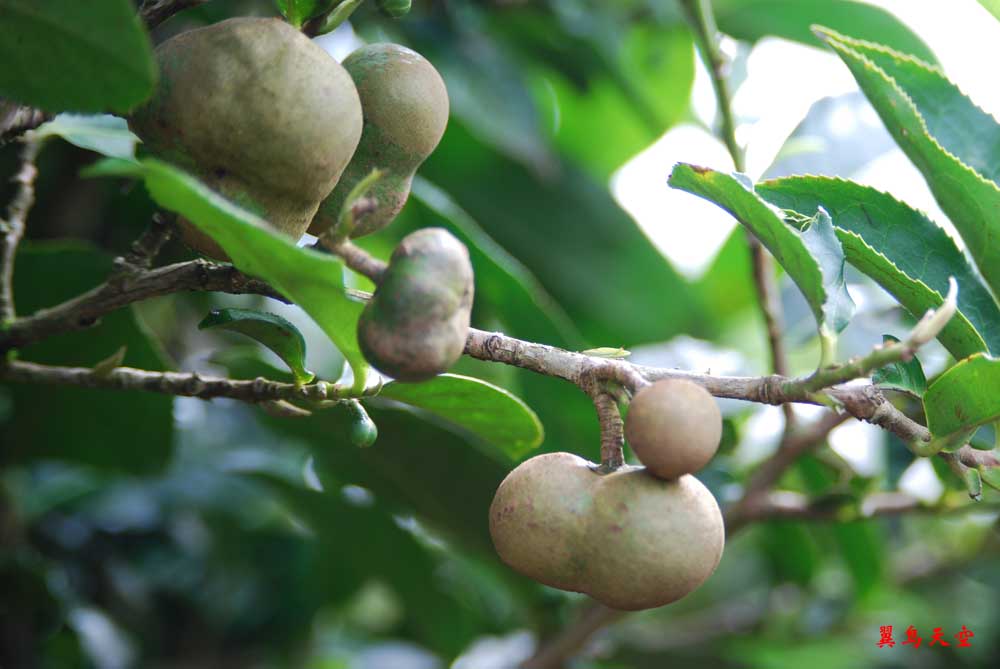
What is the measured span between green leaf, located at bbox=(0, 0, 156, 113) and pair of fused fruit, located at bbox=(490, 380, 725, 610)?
36cm

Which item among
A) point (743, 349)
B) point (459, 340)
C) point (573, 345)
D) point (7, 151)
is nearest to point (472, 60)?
point (573, 345)

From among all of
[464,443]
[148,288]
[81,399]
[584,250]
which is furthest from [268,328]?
[584,250]

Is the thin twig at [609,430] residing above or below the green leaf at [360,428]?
above

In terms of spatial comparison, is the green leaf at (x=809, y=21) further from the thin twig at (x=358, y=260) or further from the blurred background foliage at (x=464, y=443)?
the thin twig at (x=358, y=260)

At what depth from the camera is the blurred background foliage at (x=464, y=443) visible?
1290mm

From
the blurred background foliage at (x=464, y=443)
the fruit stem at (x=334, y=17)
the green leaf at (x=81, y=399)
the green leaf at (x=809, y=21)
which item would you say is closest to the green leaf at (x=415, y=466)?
the blurred background foliage at (x=464, y=443)

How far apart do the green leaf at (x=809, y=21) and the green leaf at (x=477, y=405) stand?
953 mm

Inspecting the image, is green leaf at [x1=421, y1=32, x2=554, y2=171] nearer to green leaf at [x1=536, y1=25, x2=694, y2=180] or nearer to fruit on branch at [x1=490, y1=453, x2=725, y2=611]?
green leaf at [x1=536, y1=25, x2=694, y2=180]

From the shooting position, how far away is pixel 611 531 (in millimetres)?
625

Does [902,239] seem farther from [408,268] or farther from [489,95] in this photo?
[489,95]

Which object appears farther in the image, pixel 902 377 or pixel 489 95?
pixel 489 95

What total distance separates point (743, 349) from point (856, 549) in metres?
0.47

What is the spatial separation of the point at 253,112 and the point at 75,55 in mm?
122

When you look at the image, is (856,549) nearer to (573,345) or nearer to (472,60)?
(573,345)
